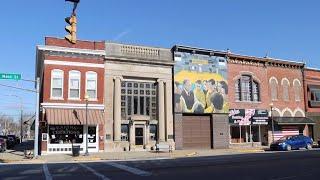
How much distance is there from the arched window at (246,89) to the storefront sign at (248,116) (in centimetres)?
140

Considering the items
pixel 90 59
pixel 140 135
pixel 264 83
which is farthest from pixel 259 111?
pixel 90 59

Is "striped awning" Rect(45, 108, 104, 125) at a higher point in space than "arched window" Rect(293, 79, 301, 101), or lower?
lower

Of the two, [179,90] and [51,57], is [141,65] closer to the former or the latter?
[179,90]

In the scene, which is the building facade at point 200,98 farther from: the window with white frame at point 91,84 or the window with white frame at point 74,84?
the window with white frame at point 74,84

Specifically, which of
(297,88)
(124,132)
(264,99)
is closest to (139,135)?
(124,132)

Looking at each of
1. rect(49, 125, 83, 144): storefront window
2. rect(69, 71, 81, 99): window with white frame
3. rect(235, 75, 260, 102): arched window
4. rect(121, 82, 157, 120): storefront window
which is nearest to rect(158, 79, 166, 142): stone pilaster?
rect(121, 82, 157, 120): storefront window

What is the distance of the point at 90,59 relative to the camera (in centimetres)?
3769

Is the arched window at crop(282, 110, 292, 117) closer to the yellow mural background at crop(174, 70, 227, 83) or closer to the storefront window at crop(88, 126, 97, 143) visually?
the yellow mural background at crop(174, 70, 227, 83)

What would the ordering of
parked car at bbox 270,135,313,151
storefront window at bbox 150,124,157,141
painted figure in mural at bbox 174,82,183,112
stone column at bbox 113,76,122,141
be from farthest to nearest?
1. painted figure in mural at bbox 174,82,183,112
2. storefront window at bbox 150,124,157,141
3. parked car at bbox 270,135,313,151
4. stone column at bbox 113,76,122,141

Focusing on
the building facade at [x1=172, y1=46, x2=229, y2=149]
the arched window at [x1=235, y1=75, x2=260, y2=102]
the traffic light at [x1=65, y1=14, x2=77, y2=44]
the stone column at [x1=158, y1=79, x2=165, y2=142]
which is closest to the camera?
the traffic light at [x1=65, y1=14, x2=77, y2=44]

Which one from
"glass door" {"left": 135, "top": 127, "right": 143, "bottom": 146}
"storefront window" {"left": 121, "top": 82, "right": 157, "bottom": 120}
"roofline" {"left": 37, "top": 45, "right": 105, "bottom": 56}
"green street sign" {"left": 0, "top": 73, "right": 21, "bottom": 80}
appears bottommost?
"glass door" {"left": 135, "top": 127, "right": 143, "bottom": 146}

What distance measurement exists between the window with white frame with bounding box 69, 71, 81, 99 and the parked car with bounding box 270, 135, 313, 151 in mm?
18417

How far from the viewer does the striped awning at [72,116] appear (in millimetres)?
35159

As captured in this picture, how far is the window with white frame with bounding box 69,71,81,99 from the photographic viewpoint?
3684 centimetres
